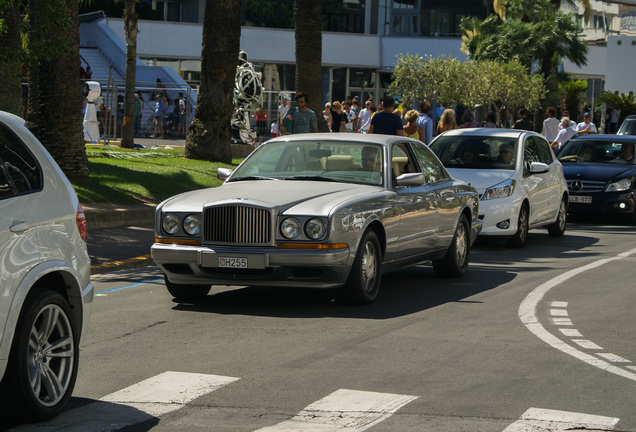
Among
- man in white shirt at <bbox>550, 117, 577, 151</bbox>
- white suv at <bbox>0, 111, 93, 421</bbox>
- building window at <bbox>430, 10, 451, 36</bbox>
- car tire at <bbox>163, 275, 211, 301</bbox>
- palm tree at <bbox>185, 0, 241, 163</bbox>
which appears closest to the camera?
white suv at <bbox>0, 111, 93, 421</bbox>

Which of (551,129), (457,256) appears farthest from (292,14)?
(457,256)

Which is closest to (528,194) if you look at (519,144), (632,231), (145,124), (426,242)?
(519,144)

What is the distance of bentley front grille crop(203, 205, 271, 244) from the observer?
376 inches

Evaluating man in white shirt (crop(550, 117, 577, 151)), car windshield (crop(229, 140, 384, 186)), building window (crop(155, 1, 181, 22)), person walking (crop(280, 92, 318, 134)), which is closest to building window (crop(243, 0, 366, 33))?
building window (crop(155, 1, 181, 22))

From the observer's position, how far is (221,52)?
23.1 metres

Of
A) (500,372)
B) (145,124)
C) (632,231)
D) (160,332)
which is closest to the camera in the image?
(500,372)

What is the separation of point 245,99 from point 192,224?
1045 inches

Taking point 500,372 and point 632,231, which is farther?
point 632,231

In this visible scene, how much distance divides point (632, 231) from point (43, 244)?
15.0 m

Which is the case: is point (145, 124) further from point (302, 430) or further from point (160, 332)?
point (302, 430)

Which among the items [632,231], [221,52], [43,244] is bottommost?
[632,231]

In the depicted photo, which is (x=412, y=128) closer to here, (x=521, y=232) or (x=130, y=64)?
(x=521, y=232)

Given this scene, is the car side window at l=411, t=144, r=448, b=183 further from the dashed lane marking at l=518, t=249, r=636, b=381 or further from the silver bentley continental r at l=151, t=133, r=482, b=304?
the dashed lane marking at l=518, t=249, r=636, b=381

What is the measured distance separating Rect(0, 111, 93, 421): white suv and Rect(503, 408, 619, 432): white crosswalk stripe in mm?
2405
